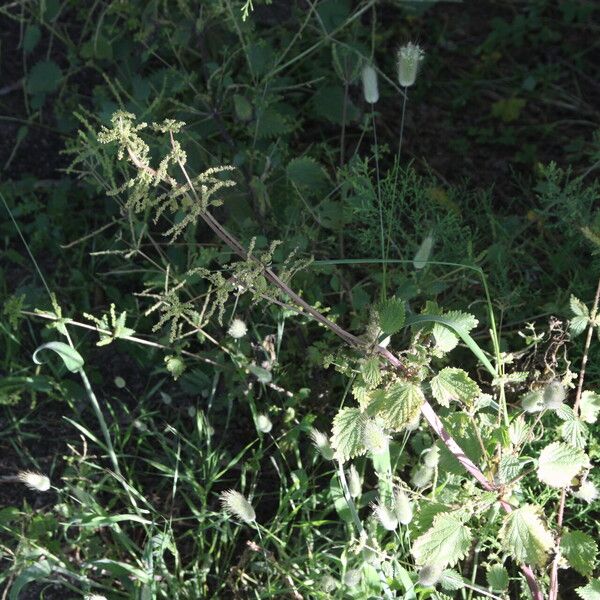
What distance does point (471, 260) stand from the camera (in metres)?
1.89

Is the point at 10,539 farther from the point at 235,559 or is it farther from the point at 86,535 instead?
the point at 235,559

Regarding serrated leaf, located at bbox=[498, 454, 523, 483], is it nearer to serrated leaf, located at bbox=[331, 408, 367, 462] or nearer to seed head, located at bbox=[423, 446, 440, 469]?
seed head, located at bbox=[423, 446, 440, 469]

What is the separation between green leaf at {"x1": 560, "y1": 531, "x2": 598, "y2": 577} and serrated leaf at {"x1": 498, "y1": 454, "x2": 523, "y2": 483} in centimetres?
12

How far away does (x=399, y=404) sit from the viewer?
143 centimetres

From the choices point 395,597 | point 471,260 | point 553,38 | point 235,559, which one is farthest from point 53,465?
point 553,38

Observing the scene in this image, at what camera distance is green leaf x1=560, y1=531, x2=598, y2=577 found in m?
1.47

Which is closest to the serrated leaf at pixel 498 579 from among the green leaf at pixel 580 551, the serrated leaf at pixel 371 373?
the green leaf at pixel 580 551

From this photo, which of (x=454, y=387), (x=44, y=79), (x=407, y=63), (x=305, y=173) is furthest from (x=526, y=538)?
(x=44, y=79)

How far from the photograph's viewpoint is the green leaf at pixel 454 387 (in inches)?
57.5

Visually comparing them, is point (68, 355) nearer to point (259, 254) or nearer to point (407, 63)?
point (259, 254)

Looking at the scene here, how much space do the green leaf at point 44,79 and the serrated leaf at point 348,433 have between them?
53.3 inches

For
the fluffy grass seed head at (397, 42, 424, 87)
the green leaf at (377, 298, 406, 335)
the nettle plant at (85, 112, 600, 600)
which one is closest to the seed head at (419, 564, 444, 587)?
the nettle plant at (85, 112, 600, 600)

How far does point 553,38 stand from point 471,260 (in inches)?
47.2

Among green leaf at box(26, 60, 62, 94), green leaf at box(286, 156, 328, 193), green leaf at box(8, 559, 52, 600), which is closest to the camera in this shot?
green leaf at box(8, 559, 52, 600)
